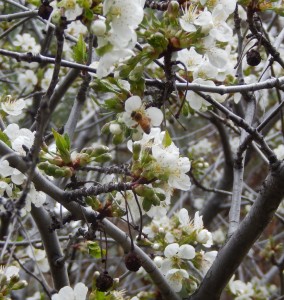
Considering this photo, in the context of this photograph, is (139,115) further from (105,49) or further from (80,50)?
(80,50)

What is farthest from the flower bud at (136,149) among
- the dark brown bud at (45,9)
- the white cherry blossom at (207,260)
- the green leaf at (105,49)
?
the white cherry blossom at (207,260)

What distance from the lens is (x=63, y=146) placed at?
58.6 inches

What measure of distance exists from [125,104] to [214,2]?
43 cm

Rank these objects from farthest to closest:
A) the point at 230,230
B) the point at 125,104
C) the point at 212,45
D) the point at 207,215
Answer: the point at 207,215 < the point at 230,230 < the point at 212,45 < the point at 125,104

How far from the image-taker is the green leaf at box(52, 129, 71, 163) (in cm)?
148

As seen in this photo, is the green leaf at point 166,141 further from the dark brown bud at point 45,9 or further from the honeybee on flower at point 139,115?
the dark brown bud at point 45,9

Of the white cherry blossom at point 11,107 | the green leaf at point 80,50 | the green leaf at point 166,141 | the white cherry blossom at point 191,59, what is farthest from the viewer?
the white cherry blossom at point 11,107

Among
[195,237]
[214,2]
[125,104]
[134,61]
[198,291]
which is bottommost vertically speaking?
[198,291]

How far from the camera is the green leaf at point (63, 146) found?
1.48 m

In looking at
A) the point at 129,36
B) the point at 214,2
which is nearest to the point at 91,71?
the point at 129,36

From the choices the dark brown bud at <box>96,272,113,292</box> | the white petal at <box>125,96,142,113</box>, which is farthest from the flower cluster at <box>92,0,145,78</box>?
the dark brown bud at <box>96,272,113,292</box>

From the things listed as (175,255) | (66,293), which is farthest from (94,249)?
(175,255)

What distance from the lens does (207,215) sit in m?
3.70

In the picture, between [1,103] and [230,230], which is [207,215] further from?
[1,103]
